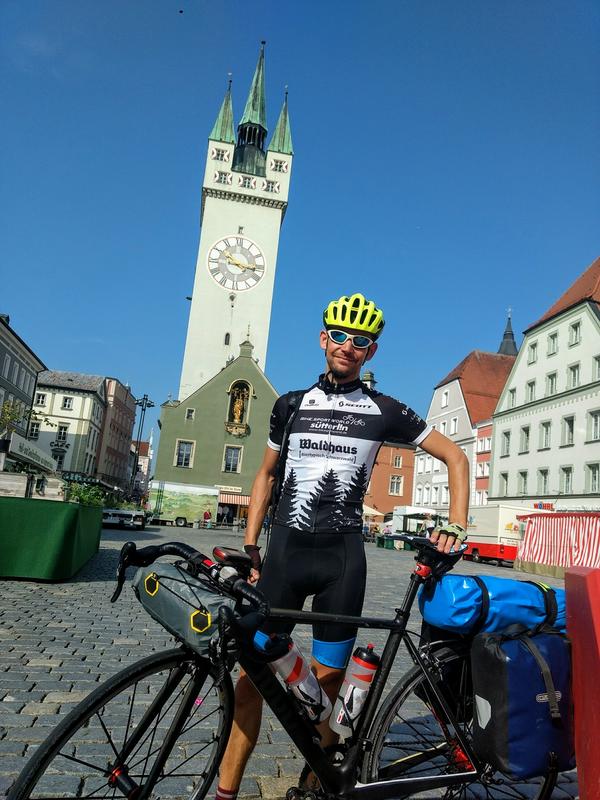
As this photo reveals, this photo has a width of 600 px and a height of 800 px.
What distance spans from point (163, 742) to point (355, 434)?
57.7 inches

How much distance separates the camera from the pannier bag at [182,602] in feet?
7.16

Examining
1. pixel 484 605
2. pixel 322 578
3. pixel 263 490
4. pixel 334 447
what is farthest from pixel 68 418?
pixel 484 605

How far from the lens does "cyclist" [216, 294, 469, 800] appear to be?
2807mm

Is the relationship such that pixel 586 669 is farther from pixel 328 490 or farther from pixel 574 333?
pixel 574 333

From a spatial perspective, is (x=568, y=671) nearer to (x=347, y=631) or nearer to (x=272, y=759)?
(x=347, y=631)

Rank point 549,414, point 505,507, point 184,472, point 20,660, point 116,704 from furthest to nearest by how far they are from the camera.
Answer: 1. point 184,472
2. point 549,414
3. point 505,507
4. point 20,660
5. point 116,704

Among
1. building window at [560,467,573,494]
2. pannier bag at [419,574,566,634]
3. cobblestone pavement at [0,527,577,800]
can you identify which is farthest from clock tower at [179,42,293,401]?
pannier bag at [419,574,566,634]

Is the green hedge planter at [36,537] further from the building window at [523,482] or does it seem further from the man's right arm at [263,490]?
the building window at [523,482]

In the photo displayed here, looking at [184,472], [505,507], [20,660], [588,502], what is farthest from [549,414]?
[20,660]

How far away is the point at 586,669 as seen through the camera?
2291 millimetres

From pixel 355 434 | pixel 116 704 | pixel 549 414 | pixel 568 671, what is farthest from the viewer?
pixel 549 414

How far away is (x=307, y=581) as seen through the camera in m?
2.91

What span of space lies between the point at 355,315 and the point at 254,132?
7539 centimetres

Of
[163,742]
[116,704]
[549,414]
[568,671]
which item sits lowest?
[163,742]
